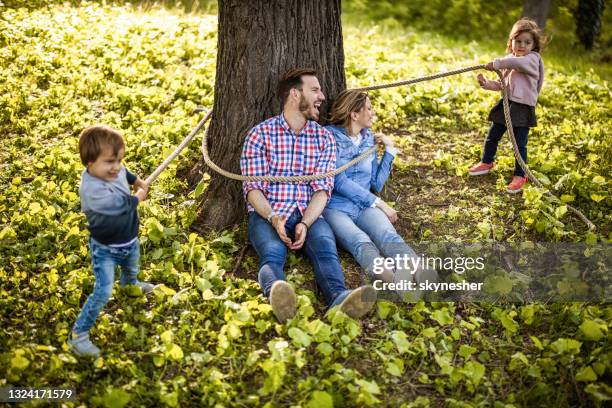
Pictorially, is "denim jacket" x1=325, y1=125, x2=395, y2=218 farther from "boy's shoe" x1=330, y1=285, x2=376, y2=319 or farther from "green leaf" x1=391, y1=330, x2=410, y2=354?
"green leaf" x1=391, y1=330, x2=410, y2=354

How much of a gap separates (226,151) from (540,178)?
2750mm

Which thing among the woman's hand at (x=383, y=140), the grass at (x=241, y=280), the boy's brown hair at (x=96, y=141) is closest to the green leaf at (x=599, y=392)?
the grass at (x=241, y=280)

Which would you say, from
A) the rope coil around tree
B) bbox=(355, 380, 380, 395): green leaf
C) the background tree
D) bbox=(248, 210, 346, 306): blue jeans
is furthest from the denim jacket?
the background tree

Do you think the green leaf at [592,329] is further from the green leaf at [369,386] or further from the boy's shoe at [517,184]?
the boy's shoe at [517,184]

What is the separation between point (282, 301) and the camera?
3.38 metres

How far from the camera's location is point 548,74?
323 inches

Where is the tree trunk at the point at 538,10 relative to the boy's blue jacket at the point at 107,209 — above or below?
above

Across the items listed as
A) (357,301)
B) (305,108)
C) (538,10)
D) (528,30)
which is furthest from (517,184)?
(538,10)

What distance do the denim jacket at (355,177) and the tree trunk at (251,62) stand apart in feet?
1.70

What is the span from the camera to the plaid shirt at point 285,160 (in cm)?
408

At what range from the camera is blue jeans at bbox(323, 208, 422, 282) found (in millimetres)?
3873

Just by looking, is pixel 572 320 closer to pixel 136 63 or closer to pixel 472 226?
pixel 472 226

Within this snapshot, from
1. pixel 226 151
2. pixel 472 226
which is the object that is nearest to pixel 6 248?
pixel 226 151

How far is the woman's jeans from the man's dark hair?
1961mm
